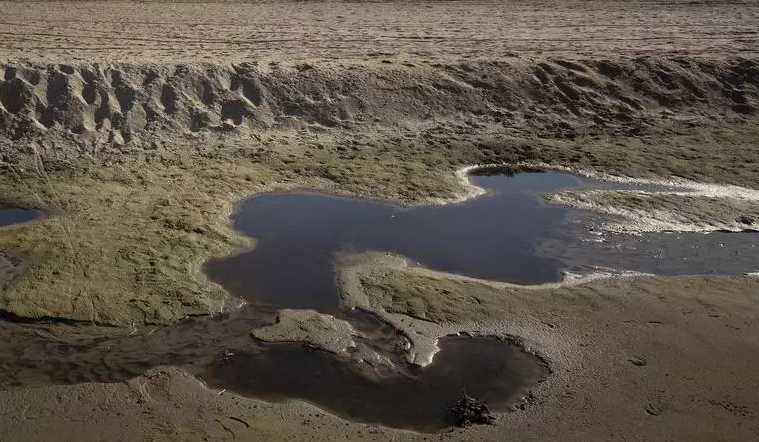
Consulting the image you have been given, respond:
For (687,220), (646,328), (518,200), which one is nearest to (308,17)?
(518,200)

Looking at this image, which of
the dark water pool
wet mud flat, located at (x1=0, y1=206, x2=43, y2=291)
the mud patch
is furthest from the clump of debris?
wet mud flat, located at (x1=0, y1=206, x2=43, y2=291)

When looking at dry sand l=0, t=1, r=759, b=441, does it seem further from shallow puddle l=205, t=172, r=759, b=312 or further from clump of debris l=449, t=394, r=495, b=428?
shallow puddle l=205, t=172, r=759, b=312

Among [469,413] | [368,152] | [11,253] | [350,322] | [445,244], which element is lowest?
[469,413]

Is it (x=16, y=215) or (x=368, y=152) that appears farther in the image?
(x=368, y=152)

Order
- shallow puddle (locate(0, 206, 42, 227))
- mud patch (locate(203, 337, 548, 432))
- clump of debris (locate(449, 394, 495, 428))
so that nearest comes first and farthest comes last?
clump of debris (locate(449, 394, 495, 428)) → mud patch (locate(203, 337, 548, 432)) → shallow puddle (locate(0, 206, 42, 227))

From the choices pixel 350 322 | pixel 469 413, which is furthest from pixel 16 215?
pixel 469 413

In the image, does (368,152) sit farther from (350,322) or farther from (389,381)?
(389,381)
